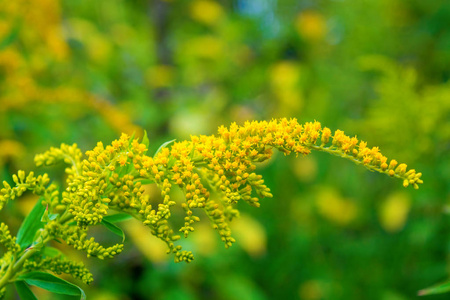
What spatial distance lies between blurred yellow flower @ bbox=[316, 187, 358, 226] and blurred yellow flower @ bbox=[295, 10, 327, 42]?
1.66m

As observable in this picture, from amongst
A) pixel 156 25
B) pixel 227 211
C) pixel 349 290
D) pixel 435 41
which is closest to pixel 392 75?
pixel 435 41

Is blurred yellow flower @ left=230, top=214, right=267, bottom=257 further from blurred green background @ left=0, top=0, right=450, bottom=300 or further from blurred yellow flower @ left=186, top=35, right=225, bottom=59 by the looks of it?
blurred yellow flower @ left=186, top=35, right=225, bottom=59

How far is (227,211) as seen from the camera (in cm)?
153

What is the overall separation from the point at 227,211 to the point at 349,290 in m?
2.99

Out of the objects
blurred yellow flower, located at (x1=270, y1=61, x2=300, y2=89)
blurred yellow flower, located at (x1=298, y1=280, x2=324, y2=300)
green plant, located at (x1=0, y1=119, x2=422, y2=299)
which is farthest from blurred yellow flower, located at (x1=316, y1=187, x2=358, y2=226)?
green plant, located at (x1=0, y1=119, x2=422, y2=299)

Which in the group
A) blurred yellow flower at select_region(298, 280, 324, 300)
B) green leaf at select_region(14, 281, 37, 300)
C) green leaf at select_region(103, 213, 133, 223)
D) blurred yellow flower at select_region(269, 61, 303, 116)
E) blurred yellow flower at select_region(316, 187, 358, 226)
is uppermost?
blurred yellow flower at select_region(269, 61, 303, 116)

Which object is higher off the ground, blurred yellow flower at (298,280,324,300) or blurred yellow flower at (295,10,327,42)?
blurred yellow flower at (295,10,327,42)

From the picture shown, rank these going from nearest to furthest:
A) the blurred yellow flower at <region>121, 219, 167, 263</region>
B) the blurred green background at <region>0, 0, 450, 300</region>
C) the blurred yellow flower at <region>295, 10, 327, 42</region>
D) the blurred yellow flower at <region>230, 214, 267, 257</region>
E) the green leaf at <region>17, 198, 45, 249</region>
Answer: the green leaf at <region>17, 198, 45, 249</region> → the blurred green background at <region>0, 0, 450, 300</region> → the blurred yellow flower at <region>121, 219, 167, 263</region> → the blurred yellow flower at <region>230, 214, 267, 257</region> → the blurred yellow flower at <region>295, 10, 327, 42</region>

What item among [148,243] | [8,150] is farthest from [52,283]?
[148,243]

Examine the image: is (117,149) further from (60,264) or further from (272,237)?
(272,237)

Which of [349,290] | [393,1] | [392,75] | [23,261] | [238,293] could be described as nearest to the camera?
[23,261]

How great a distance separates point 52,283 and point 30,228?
22cm

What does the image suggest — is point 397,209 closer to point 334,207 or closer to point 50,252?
point 334,207

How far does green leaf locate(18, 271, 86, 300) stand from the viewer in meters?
1.39
